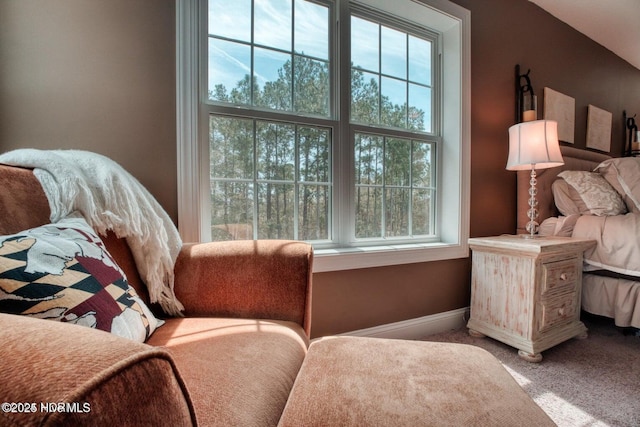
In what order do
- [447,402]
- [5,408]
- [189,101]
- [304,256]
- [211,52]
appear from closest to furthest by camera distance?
1. [5,408]
2. [447,402]
3. [304,256]
4. [189,101]
5. [211,52]

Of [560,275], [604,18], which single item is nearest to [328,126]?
[560,275]

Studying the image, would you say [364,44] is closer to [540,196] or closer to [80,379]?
[540,196]

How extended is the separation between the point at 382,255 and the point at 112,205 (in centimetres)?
130

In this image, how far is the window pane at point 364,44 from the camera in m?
1.73

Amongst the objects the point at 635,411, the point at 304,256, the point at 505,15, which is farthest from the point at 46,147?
the point at 505,15

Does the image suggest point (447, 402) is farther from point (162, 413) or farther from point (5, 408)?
point (5, 408)

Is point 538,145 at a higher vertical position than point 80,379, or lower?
higher

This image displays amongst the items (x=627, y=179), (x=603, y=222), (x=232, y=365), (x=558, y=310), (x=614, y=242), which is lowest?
(x=558, y=310)

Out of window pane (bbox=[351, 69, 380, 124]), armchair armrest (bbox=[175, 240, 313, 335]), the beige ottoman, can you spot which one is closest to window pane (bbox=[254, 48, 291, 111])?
window pane (bbox=[351, 69, 380, 124])

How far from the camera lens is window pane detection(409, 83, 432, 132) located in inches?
76.2

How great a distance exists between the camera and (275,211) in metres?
1.54

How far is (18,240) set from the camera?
1.75ft

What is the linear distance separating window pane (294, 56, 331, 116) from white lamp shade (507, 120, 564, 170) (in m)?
1.17

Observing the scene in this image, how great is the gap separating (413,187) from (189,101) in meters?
1.44
